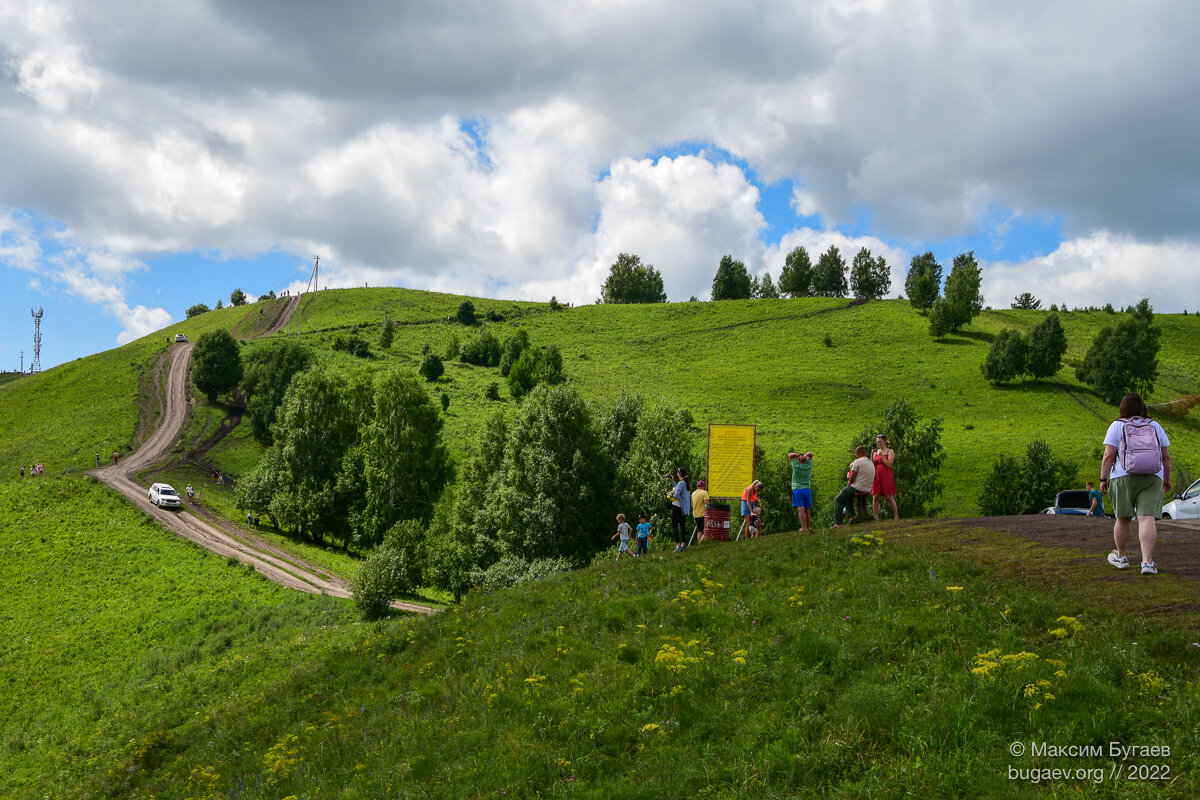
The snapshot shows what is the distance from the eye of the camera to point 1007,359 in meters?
91.1

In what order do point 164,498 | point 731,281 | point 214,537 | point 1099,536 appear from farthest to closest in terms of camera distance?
Result: point 731,281
point 164,498
point 214,537
point 1099,536

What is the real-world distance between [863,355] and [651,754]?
109 m

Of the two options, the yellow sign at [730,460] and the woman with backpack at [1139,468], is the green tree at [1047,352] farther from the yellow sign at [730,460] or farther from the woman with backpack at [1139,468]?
the woman with backpack at [1139,468]

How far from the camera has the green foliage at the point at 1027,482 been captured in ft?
192

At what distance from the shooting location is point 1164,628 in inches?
358

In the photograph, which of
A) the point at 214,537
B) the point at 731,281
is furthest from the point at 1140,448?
the point at 731,281

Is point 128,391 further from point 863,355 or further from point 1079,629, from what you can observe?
point 1079,629

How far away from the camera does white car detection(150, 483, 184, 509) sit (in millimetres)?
60344

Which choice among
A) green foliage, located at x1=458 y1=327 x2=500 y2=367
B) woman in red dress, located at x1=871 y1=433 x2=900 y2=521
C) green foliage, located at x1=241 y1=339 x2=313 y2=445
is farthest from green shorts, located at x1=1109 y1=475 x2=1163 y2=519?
green foliage, located at x1=458 y1=327 x2=500 y2=367

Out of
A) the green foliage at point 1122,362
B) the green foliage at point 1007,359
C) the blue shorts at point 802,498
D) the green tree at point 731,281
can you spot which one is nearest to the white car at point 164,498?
the blue shorts at point 802,498

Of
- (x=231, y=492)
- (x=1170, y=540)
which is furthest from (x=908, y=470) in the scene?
(x=231, y=492)

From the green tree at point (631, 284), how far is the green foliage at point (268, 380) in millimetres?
98205

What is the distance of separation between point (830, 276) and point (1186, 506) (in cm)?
17583

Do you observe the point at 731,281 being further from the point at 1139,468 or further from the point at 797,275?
the point at 1139,468
